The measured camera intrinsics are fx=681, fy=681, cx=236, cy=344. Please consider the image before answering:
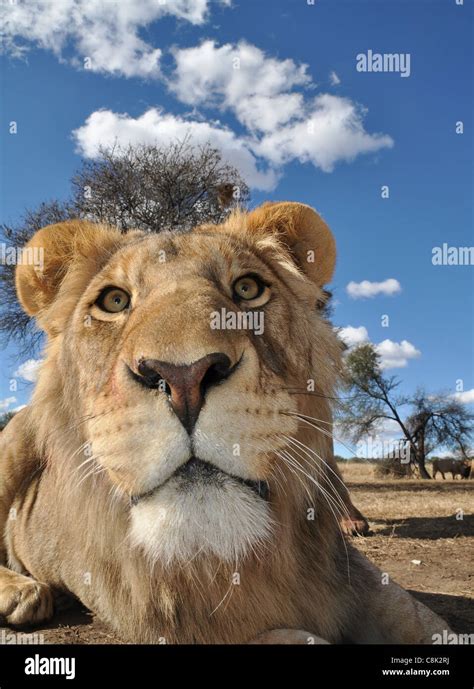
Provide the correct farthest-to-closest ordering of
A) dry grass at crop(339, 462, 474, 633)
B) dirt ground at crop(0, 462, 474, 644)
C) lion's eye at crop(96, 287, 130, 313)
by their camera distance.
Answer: dry grass at crop(339, 462, 474, 633), dirt ground at crop(0, 462, 474, 644), lion's eye at crop(96, 287, 130, 313)

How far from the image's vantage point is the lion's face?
209 centimetres

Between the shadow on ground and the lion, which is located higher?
the lion

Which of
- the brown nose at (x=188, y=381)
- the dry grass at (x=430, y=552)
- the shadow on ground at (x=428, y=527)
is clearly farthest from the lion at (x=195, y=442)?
the shadow on ground at (x=428, y=527)

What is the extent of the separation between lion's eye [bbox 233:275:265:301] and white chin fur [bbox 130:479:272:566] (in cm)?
88

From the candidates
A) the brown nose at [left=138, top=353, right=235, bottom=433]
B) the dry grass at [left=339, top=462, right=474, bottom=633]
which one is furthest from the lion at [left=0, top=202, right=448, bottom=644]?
the dry grass at [left=339, top=462, right=474, bottom=633]

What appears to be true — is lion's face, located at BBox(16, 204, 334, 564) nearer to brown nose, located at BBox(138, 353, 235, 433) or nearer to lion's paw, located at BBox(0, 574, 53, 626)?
brown nose, located at BBox(138, 353, 235, 433)

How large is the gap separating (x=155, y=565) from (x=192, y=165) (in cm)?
1157

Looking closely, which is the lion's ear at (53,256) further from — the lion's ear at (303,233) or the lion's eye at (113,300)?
the lion's ear at (303,233)

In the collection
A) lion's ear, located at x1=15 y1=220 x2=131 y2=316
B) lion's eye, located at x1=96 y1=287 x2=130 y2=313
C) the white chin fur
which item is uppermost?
lion's ear, located at x1=15 y1=220 x2=131 y2=316

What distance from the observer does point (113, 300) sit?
111 inches

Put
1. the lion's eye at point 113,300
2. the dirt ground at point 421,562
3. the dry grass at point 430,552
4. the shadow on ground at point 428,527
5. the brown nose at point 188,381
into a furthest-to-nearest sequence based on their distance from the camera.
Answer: the shadow on ground at point 428,527
the dry grass at point 430,552
the dirt ground at point 421,562
the lion's eye at point 113,300
the brown nose at point 188,381

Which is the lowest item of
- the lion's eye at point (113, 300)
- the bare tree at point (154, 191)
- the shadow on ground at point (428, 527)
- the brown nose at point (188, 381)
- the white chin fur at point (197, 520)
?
the shadow on ground at point (428, 527)

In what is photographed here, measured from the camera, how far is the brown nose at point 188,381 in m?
2.04
